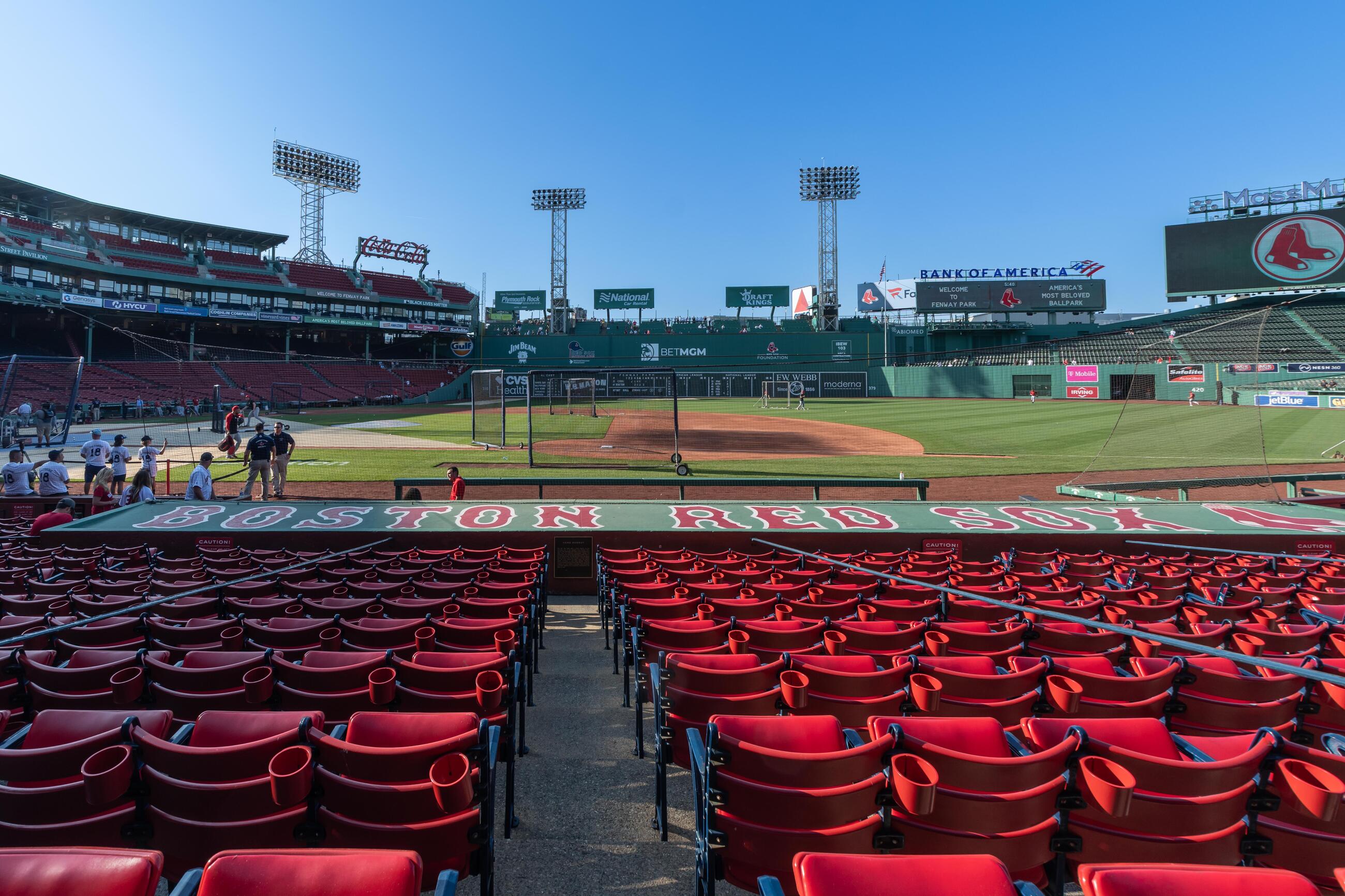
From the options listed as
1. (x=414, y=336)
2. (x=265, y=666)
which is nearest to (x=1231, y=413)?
(x=265, y=666)

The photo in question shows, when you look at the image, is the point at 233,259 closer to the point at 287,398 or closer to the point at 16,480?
the point at 287,398

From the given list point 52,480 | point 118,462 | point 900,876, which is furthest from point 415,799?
point 118,462

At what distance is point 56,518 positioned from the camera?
10.7 meters

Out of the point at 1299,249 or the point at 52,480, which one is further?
the point at 1299,249

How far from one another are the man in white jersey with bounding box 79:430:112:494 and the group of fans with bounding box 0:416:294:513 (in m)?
0.01

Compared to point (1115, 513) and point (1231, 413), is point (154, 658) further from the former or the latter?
point (1231, 413)

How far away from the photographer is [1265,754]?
265 centimetres

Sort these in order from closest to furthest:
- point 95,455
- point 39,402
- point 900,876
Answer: point 900,876 < point 95,455 < point 39,402

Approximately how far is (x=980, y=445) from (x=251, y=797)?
31.7m

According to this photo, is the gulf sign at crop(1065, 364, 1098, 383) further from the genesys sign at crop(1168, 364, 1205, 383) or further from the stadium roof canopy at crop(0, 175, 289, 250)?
the stadium roof canopy at crop(0, 175, 289, 250)

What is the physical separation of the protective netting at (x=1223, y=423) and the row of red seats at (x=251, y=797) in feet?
51.0

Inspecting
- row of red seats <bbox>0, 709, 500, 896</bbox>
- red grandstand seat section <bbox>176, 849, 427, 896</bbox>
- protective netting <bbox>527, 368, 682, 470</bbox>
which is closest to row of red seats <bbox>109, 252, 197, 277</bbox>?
protective netting <bbox>527, 368, 682, 470</bbox>

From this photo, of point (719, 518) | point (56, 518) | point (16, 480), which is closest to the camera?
point (56, 518)

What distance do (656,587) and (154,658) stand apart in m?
3.86
